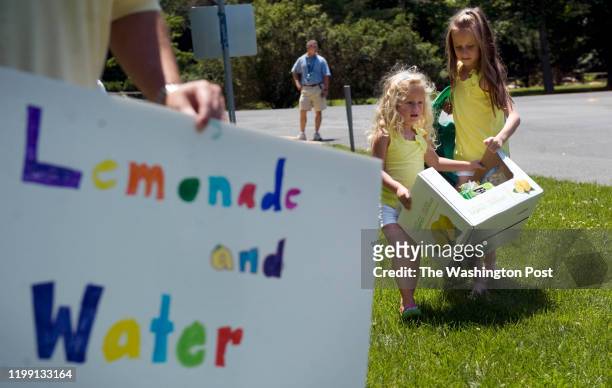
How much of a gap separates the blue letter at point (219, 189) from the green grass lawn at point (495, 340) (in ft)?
6.84

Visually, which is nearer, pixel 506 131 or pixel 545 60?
pixel 506 131

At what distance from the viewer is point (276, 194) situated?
175cm

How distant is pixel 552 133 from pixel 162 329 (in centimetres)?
1392

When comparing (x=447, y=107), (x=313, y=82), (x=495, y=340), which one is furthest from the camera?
(x=313, y=82)

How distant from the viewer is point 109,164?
1530mm

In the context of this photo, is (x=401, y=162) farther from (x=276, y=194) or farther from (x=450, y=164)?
(x=276, y=194)

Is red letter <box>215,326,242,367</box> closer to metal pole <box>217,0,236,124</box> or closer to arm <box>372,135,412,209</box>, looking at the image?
arm <box>372,135,412,209</box>

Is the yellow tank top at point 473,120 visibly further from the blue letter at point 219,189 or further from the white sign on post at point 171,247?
the blue letter at point 219,189

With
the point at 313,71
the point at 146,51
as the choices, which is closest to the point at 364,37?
the point at 313,71

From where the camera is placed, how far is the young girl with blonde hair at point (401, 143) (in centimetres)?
452

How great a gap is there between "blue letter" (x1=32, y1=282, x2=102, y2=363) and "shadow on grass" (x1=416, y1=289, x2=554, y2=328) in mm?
3059

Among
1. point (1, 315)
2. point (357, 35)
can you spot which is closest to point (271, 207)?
point (1, 315)

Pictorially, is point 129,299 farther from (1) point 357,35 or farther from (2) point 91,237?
(1) point 357,35

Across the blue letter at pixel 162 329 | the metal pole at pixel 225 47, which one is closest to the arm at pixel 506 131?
the blue letter at pixel 162 329
